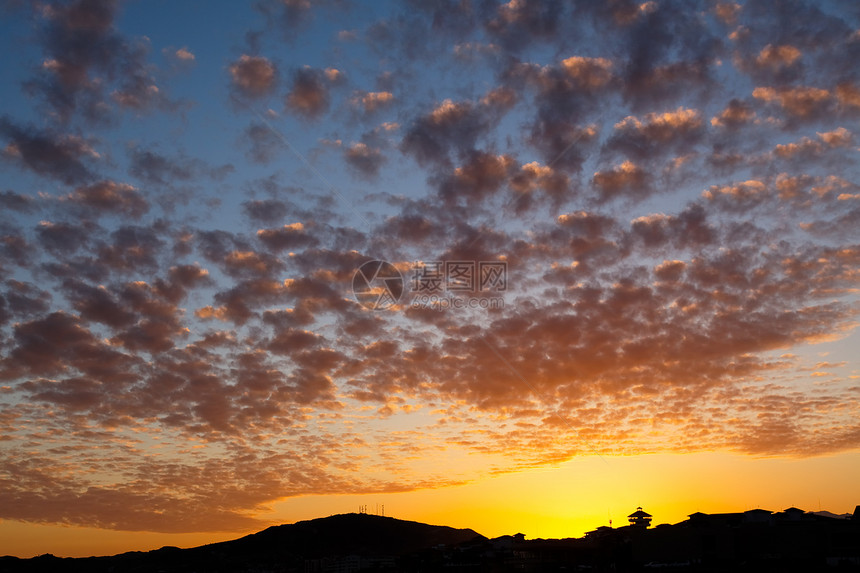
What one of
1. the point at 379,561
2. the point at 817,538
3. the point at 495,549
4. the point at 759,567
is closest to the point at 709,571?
the point at 759,567

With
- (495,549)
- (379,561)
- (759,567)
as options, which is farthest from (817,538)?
(379,561)

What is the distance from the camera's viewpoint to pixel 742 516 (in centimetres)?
9456

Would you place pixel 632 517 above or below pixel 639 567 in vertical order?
above

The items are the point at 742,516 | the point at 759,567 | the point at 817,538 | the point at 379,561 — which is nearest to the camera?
the point at 759,567

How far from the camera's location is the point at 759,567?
7806 cm

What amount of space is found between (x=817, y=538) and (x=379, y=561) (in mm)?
122197

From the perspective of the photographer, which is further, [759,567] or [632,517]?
[632,517]

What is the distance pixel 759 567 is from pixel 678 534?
18503mm

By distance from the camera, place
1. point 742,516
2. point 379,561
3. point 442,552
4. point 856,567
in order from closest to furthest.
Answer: point 856,567 → point 742,516 → point 442,552 → point 379,561

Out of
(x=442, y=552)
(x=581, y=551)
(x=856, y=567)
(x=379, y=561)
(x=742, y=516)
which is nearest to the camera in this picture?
(x=856, y=567)

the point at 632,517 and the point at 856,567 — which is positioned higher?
the point at 632,517

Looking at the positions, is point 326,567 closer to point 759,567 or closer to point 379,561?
Answer: point 379,561

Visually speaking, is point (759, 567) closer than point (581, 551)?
Yes

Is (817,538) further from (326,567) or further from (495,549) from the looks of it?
(326,567)
